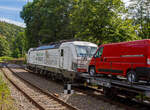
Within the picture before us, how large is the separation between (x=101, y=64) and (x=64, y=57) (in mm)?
4936

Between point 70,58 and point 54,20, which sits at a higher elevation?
point 54,20

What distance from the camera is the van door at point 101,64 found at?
10.2 metres

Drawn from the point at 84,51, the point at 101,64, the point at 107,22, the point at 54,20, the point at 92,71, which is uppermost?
the point at 54,20

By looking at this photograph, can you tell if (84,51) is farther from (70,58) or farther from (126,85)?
(126,85)

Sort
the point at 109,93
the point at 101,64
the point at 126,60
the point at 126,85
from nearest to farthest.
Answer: the point at 126,85
the point at 126,60
the point at 109,93
the point at 101,64

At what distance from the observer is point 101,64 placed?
417 inches

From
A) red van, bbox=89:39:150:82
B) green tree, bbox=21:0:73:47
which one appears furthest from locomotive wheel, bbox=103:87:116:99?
green tree, bbox=21:0:73:47

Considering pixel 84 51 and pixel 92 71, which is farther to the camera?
pixel 84 51

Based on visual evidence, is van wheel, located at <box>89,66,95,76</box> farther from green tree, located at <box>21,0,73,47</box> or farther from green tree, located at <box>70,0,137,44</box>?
green tree, located at <box>21,0,73,47</box>

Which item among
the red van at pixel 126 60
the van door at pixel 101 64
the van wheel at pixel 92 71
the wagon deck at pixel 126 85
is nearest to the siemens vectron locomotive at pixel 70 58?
the van wheel at pixel 92 71

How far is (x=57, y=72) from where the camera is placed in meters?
16.2

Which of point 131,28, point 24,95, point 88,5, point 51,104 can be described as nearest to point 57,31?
point 88,5

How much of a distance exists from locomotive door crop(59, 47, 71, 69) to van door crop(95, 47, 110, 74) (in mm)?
3594

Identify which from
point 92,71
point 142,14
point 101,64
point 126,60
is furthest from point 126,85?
point 142,14
